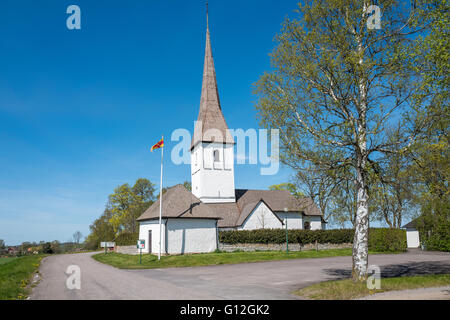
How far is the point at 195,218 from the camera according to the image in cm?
3528

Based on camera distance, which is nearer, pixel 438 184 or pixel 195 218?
pixel 438 184

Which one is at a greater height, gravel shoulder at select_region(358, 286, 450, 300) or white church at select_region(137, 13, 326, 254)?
white church at select_region(137, 13, 326, 254)

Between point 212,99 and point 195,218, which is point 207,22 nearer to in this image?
point 212,99

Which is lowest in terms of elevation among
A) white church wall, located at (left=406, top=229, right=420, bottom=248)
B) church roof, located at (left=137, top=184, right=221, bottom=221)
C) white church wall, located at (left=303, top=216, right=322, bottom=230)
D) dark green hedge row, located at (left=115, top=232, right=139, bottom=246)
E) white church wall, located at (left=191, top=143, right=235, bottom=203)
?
white church wall, located at (left=406, top=229, right=420, bottom=248)

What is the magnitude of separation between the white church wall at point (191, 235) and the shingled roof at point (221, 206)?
0.77 meters

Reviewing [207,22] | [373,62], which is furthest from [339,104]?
[207,22]

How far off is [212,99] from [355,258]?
36843 millimetres

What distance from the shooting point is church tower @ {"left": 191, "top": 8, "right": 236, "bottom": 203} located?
4491 cm

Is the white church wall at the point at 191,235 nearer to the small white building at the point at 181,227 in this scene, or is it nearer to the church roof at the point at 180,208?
the small white building at the point at 181,227

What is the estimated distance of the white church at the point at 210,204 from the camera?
114ft

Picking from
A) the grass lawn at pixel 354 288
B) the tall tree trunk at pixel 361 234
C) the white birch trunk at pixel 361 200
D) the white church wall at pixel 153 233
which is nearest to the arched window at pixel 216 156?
the white church wall at pixel 153 233

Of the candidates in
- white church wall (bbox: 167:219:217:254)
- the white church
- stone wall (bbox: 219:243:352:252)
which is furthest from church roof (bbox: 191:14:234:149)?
stone wall (bbox: 219:243:352:252)

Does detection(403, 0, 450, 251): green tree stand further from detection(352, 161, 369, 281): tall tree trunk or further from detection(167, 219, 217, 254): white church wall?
detection(167, 219, 217, 254): white church wall

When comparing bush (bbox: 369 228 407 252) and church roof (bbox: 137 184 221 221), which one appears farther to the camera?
bush (bbox: 369 228 407 252)
